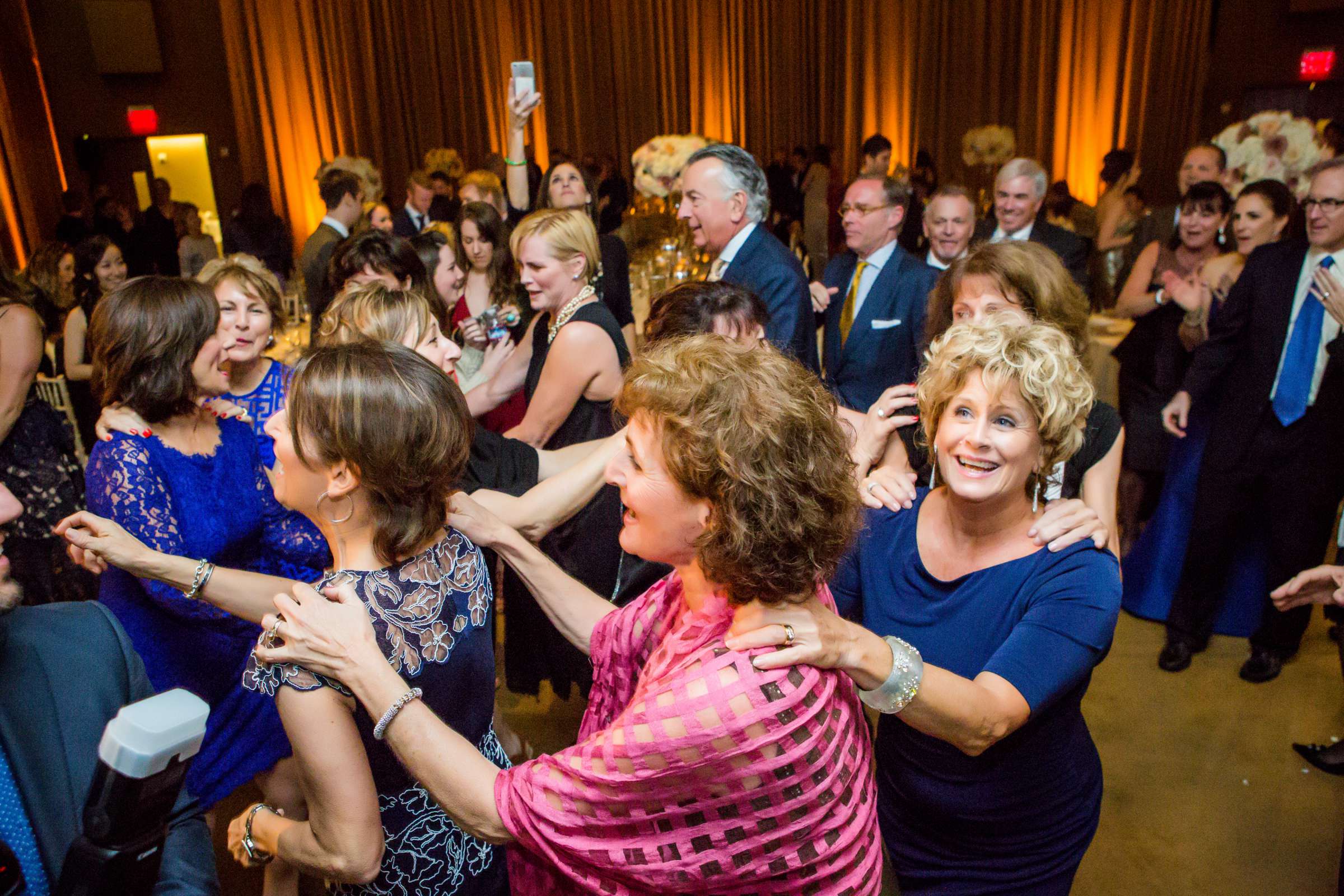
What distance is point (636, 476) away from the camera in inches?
43.8

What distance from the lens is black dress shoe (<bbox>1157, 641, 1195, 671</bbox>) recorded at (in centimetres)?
336

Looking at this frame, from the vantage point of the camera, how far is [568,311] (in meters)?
2.68

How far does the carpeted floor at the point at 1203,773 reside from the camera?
2398 mm

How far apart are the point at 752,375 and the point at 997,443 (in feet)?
1.96

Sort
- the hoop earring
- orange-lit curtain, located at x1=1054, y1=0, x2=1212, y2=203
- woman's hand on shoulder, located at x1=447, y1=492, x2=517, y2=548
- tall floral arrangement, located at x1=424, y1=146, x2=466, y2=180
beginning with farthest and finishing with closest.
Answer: orange-lit curtain, located at x1=1054, y1=0, x2=1212, y2=203
tall floral arrangement, located at x1=424, y1=146, x2=466, y2=180
woman's hand on shoulder, located at x1=447, y1=492, x2=517, y2=548
the hoop earring

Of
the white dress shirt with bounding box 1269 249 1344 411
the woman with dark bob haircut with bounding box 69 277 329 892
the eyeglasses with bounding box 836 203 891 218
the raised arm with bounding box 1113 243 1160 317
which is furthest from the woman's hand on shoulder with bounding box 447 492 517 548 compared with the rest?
→ the raised arm with bounding box 1113 243 1160 317

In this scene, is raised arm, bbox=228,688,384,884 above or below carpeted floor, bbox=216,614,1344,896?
above

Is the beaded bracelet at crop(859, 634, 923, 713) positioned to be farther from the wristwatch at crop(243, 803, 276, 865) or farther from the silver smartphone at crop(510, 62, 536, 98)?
the silver smartphone at crop(510, 62, 536, 98)

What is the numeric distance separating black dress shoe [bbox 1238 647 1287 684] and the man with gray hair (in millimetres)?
1759

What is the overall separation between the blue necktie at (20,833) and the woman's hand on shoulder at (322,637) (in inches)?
11.5

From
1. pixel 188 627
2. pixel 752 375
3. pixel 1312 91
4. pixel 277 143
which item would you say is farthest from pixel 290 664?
pixel 277 143

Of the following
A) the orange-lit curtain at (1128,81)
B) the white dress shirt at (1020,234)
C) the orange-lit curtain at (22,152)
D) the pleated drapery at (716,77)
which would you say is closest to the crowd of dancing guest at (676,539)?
the white dress shirt at (1020,234)

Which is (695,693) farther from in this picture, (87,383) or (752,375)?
(87,383)

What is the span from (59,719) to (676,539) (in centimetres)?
80
